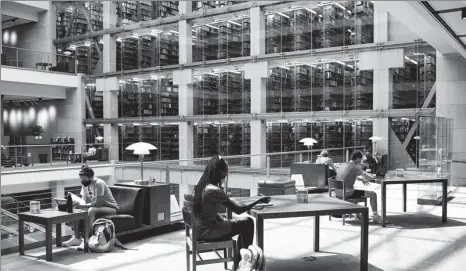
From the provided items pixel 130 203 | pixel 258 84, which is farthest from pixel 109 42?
pixel 130 203

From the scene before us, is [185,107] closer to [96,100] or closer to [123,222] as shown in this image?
[96,100]

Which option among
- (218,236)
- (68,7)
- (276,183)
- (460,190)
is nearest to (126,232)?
(218,236)

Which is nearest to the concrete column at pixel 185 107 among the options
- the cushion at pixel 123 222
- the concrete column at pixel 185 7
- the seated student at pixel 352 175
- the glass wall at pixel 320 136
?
the concrete column at pixel 185 7

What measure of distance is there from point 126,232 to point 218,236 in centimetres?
234

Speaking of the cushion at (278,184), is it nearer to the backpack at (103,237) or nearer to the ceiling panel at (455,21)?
the backpack at (103,237)

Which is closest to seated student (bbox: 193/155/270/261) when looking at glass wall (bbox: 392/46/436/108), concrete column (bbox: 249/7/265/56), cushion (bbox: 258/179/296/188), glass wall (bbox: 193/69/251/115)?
cushion (bbox: 258/179/296/188)

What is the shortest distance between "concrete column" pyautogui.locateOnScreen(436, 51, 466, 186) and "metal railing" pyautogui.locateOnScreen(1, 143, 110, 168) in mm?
14552

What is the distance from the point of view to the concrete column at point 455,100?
1379cm

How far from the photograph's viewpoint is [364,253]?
4.86 meters

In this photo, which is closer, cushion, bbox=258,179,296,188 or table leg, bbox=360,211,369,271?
table leg, bbox=360,211,369,271

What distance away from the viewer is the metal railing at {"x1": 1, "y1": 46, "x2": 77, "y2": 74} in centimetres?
2220

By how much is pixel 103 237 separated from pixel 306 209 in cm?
272

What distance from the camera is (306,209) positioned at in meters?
4.72

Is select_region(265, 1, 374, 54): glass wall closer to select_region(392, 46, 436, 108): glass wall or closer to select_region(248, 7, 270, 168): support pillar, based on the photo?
select_region(248, 7, 270, 168): support pillar
